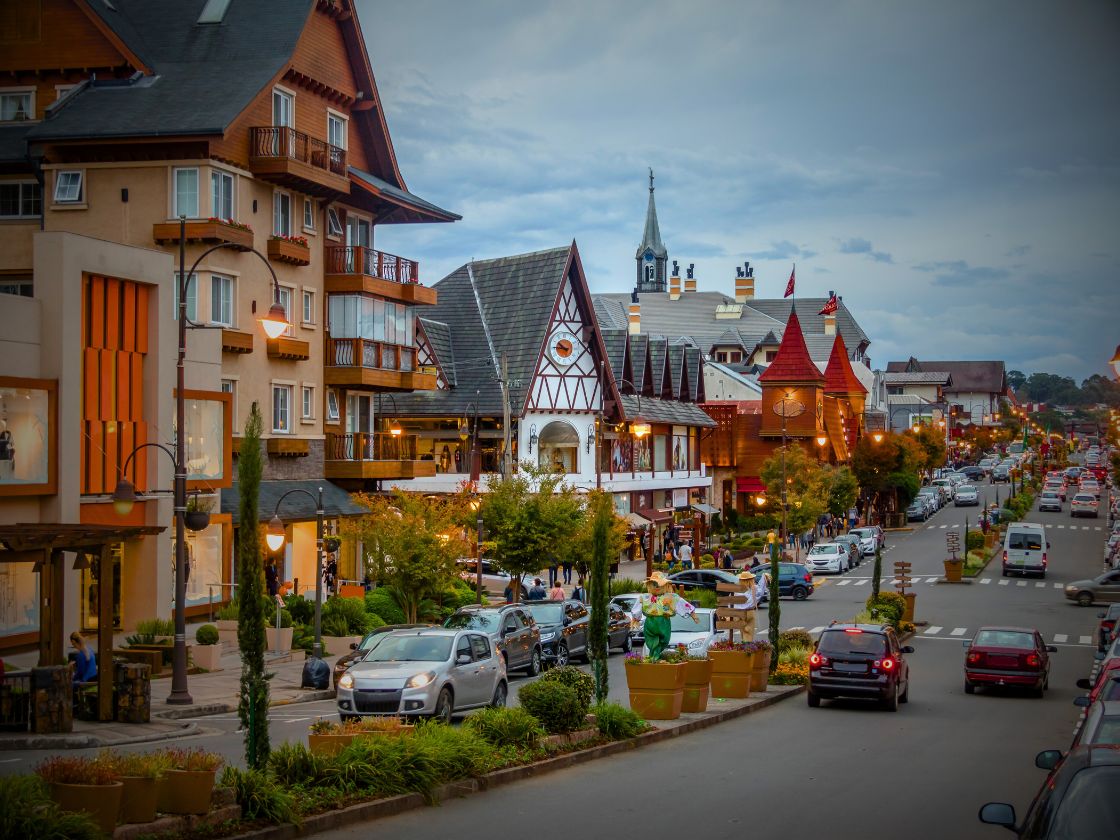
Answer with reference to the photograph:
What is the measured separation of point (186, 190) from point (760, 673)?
22.1m

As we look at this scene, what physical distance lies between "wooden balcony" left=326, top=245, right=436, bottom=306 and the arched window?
15.3m

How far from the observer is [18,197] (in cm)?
4003

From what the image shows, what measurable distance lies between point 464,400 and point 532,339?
419 centimetres

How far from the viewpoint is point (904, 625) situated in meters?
41.4

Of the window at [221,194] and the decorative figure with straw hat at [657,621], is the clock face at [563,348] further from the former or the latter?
the decorative figure with straw hat at [657,621]

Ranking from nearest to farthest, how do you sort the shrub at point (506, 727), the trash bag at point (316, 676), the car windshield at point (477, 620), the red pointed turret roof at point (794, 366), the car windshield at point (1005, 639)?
the shrub at point (506, 727) → the trash bag at point (316, 676) → the car windshield at point (477, 620) → the car windshield at point (1005, 639) → the red pointed turret roof at point (794, 366)

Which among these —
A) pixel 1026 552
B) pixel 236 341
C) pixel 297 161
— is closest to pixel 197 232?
pixel 236 341

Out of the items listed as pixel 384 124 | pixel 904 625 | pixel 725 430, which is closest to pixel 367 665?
pixel 904 625

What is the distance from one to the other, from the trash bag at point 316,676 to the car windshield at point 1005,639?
14010 mm

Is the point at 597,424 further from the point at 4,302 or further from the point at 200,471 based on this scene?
the point at 4,302

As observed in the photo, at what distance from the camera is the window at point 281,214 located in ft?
135

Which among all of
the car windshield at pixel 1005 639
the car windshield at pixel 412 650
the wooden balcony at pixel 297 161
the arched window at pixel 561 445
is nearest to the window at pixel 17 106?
the wooden balcony at pixel 297 161

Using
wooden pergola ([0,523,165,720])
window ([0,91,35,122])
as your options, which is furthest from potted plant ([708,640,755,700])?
window ([0,91,35,122])

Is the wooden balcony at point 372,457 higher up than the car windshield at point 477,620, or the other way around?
the wooden balcony at point 372,457
